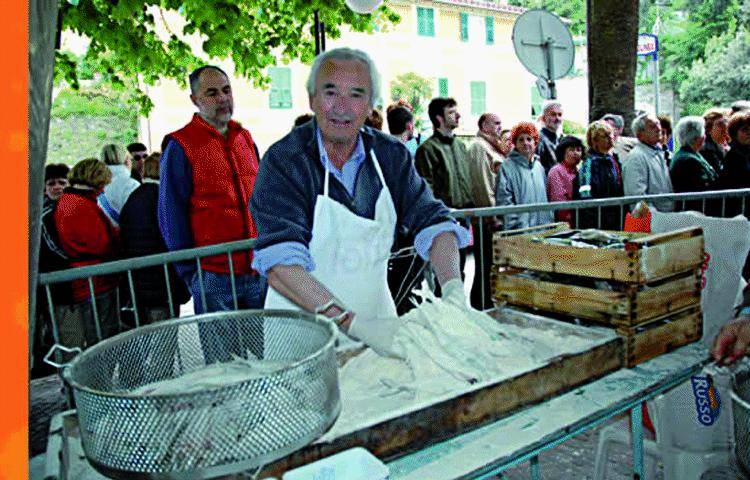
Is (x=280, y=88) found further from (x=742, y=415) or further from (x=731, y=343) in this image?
(x=742, y=415)

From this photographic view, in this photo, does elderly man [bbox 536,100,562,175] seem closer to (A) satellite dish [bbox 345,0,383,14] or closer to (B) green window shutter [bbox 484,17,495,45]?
(A) satellite dish [bbox 345,0,383,14]

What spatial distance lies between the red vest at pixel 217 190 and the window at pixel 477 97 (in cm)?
2733

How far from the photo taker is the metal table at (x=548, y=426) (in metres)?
1.54

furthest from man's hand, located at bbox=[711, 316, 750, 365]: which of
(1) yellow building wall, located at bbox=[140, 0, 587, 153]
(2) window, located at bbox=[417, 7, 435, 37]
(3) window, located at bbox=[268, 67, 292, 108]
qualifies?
(2) window, located at bbox=[417, 7, 435, 37]

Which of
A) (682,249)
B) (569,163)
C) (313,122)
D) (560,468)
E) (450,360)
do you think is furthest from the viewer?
A: (569,163)

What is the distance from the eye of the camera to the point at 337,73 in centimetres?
233

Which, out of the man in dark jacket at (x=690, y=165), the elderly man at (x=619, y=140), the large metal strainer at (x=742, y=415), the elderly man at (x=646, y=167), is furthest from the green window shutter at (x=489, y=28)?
the large metal strainer at (x=742, y=415)

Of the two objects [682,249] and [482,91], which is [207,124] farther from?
[482,91]

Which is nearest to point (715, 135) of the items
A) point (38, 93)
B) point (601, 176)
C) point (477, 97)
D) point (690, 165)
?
point (690, 165)

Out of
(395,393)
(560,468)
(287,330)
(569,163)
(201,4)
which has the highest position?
(201,4)

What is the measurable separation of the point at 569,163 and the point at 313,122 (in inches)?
171

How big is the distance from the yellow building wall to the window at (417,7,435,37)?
244mm

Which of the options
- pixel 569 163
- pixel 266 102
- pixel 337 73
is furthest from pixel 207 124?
pixel 266 102

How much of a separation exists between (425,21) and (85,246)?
25.4m
